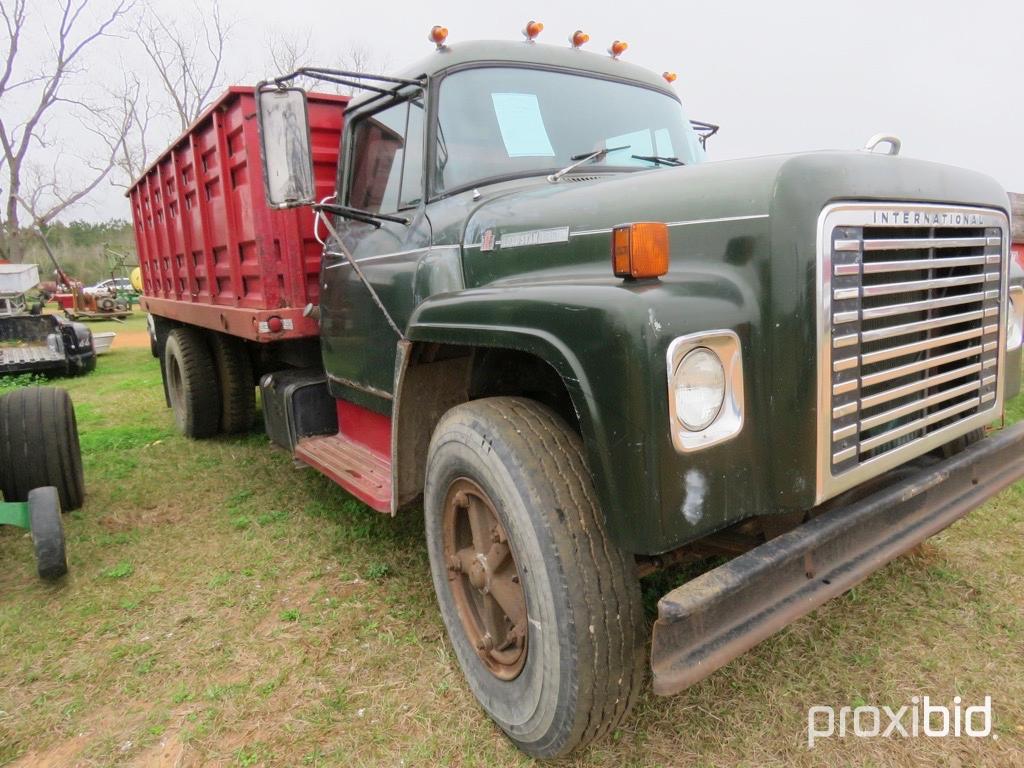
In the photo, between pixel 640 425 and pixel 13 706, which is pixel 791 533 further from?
pixel 13 706

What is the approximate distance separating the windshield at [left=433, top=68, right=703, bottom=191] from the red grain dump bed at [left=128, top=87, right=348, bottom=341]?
3.62ft

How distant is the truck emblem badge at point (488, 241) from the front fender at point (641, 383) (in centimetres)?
69

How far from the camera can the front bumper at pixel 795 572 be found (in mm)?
1590

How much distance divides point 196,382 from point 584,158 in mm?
3843

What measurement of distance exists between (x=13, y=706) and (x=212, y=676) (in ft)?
2.14

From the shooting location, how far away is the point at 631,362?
158 centimetres

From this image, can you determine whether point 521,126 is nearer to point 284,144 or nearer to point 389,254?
point 389,254

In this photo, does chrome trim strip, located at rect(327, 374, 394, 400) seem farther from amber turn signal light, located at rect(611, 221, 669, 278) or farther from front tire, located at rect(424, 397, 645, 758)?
amber turn signal light, located at rect(611, 221, 669, 278)

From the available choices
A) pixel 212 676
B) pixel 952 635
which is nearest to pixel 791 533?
pixel 952 635

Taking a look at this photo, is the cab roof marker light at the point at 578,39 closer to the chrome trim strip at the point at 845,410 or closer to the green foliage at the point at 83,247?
the chrome trim strip at the point at 845,410

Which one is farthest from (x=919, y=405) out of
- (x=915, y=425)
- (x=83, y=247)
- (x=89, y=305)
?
(x=83, y=247)

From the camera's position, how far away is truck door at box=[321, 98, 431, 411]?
2893mm

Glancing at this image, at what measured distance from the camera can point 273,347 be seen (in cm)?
498

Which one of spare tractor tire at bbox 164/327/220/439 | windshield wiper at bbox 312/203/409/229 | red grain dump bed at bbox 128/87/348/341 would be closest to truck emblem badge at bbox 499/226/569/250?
windshield wiper at bbox 312/203/409/229
